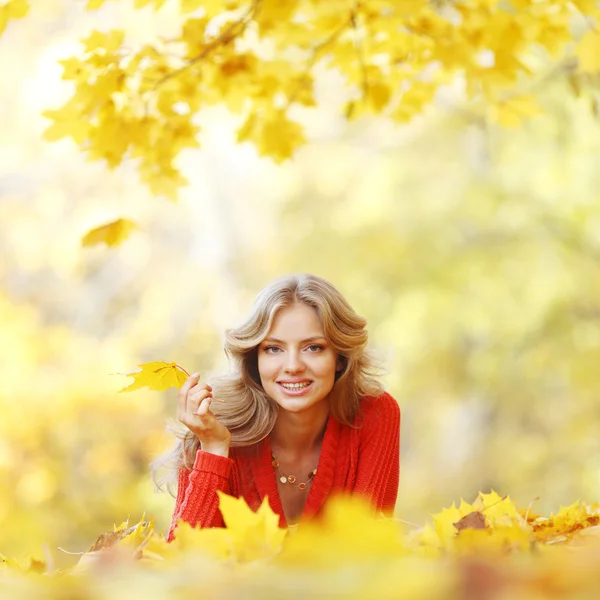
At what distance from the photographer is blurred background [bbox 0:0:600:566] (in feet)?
19.9

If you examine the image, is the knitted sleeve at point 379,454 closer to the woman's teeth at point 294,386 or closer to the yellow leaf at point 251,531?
the woman's teeth at point 294,386

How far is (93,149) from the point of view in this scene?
1.81 m

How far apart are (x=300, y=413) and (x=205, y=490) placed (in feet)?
1.27

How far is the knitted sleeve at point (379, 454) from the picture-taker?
73.9 inches

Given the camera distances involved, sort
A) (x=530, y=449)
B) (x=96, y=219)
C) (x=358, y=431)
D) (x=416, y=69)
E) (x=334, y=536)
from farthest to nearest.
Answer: (x=96, y=219) < (x=530, y=449) < (x=416, y=69) < (x=358, y=431) < (x=334, y=536)

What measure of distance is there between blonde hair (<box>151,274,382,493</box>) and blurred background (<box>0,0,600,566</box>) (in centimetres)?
302

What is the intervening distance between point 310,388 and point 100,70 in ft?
2.78

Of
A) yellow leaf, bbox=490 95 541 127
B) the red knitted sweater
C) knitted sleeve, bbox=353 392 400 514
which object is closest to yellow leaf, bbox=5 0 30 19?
the red knitted sweater

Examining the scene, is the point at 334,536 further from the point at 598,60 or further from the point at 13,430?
the point at 13,430

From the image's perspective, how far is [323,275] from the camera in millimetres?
6922

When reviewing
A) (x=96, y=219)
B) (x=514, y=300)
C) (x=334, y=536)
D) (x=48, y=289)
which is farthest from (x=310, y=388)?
(x=48, y=289)

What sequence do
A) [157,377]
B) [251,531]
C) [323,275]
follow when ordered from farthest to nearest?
1. [323,275]
2. [157,377]
3. [251,531]

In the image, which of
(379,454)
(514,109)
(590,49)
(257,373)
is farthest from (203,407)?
(514,109)

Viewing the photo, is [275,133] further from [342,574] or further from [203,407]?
[342,574]
